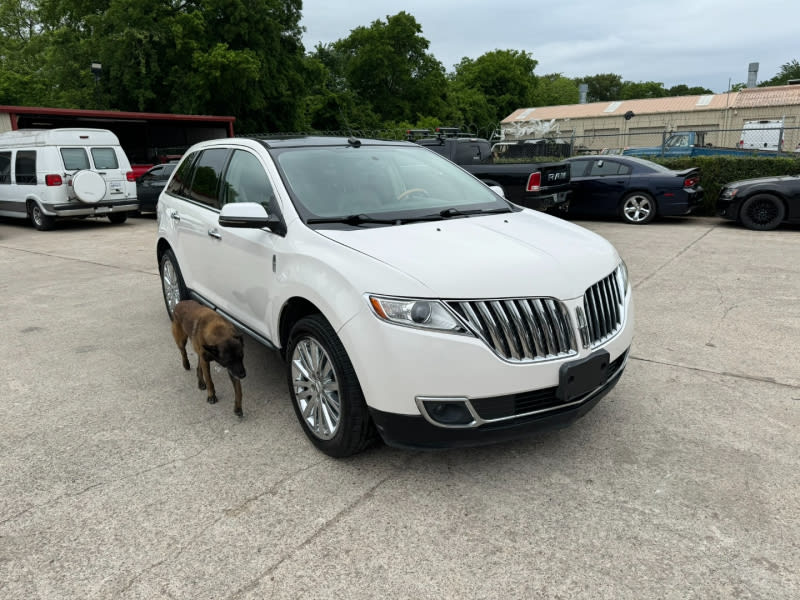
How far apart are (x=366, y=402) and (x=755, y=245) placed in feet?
28.8

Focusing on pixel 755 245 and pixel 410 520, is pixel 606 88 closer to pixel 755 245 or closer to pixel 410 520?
pixel 755 245

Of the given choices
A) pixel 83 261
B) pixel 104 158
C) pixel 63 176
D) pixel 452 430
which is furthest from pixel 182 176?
pixel 104 158

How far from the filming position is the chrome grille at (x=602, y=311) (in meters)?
2.81

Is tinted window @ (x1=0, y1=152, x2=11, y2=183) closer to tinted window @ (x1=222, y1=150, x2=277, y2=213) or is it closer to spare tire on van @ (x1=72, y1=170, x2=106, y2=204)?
spare tire on van @ (x1=72, y1=170, x2=106, y2=204)

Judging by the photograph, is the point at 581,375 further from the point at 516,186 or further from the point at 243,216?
the point at 516,186

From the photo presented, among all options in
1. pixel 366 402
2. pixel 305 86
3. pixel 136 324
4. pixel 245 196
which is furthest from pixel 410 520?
pixel 305 86

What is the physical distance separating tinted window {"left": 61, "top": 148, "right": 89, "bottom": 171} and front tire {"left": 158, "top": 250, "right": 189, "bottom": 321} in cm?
943

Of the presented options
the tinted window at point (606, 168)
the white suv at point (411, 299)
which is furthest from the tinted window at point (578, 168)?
the white suv at point (411, 299)

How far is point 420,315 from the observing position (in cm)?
256

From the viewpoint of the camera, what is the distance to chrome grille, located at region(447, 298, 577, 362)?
8.44 feet

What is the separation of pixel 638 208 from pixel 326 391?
10.6 meters

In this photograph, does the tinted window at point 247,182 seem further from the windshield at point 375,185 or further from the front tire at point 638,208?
the front tire at point 638,208

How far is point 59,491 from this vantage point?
9.54 ft

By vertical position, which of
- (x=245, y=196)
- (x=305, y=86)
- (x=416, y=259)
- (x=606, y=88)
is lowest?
(x=416, y=259)
